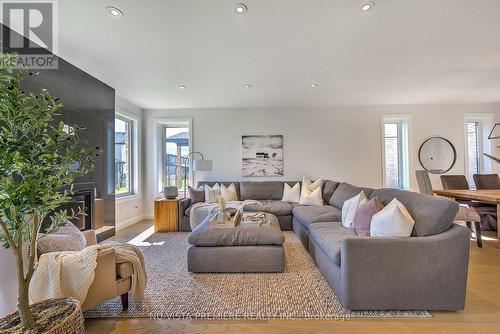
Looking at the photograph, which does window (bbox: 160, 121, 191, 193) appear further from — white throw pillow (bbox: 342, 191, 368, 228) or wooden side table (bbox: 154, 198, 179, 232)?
white throw pillow (bbox: 342, 191, 368, 228)

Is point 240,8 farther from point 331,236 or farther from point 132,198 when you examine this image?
point 132,198

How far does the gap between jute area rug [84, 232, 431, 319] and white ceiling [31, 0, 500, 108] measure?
253cm

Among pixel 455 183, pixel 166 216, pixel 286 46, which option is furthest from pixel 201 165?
pixel 455 183

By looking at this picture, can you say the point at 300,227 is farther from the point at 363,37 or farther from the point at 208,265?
the point at 363,37

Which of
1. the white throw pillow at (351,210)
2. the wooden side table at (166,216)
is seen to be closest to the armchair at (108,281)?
the white throw pillow at (351,210)

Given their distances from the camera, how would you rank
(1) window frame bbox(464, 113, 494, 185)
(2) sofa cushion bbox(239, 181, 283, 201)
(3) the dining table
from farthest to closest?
1. (1) window frame bbox(464, 113, 494, 185)
2. (2) sofa cushion bbox(239, 181, 283, 201)
3. (3) the dining table

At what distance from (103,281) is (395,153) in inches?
236

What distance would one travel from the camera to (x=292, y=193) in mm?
4711

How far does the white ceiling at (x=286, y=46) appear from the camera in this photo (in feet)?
6.73

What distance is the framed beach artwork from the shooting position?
5.32 meters

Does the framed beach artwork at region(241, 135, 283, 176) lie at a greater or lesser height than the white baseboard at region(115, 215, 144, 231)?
greater

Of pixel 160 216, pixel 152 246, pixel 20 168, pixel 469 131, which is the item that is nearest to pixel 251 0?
pixel 20 168

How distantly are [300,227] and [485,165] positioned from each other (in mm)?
5013

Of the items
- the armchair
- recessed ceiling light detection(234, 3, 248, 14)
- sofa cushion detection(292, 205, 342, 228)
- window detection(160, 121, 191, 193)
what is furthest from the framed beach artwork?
the armchair
